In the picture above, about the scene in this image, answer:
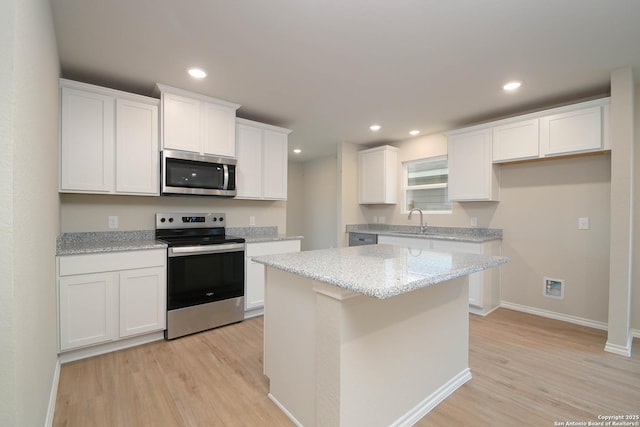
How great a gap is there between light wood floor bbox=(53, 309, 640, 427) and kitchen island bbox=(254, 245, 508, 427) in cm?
19

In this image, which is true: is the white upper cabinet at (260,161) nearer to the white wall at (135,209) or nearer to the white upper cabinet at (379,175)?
the white wall at (135,209)

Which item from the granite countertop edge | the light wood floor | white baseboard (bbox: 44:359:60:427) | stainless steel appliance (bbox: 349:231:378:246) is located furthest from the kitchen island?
stainless steel appliance (bbox: 349:231:378:246)

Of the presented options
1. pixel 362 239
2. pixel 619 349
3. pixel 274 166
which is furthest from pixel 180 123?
pixel 619 349

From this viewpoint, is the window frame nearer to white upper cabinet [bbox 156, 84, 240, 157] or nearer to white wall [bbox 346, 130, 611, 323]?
white wall [bbox 346, 130, 611, 323]

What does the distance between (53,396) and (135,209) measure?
169 centimetres

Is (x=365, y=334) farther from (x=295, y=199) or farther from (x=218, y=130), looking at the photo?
(x=295, y=199)

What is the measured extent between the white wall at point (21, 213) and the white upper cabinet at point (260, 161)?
80.6 inches

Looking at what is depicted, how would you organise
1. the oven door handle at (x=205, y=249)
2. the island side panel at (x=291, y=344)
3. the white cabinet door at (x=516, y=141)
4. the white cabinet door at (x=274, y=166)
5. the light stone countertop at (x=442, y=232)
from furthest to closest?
1. the white cabinet door at (x=274, y=166)
2. the light stone countertop at (x=442, y=232)
3. the white cabinet door at (x=516, y=141)
4. the oven door handle at (x=205, y=249)
5. the island side panel at (x=291, y=344)

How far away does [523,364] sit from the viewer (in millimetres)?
2285

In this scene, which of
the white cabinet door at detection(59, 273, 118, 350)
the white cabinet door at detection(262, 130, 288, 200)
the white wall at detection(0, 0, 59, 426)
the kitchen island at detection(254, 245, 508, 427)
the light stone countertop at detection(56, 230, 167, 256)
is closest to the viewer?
the white wall at detection(0, 0, 59, 426)

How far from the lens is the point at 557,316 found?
3.27 metres

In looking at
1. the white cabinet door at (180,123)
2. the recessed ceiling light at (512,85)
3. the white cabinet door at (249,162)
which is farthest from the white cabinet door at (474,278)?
the white cabinet door at (180,123)

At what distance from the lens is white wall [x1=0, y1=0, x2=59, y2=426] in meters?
0.90

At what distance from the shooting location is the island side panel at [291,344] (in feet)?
5.08
